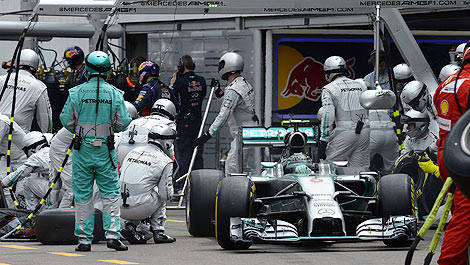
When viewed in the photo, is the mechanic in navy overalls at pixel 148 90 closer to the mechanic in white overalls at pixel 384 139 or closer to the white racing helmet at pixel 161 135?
the mechanic in white overalls at pixel 384 139

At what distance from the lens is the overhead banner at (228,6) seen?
13172 millimetres

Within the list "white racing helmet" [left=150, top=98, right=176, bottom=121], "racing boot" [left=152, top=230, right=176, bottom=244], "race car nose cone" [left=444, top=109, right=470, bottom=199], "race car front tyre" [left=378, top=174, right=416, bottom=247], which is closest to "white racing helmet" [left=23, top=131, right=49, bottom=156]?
"white racing helmet" [left=150, top=98, right=176, bottom=121]

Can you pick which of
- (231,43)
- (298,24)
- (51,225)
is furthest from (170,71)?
(51,225)

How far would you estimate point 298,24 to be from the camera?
17.1m

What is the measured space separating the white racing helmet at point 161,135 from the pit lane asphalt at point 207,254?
1.03 meters

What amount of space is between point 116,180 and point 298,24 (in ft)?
21.9

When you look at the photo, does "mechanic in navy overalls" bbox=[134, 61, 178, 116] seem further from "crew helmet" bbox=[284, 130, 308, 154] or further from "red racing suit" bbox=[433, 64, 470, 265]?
"red racing suit" bbox=[433, 64, 470, 265]

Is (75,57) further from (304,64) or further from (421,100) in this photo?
(421,100)

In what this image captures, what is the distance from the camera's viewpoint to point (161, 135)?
11867 millimetres

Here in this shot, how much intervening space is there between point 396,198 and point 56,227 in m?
3.43

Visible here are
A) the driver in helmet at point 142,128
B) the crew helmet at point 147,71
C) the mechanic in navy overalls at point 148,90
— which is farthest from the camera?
the crew helmet at point 147,71

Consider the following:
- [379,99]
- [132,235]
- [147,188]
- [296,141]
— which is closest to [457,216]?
[296,141]

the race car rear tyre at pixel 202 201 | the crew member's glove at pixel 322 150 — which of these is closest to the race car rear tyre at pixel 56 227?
the race car rear tyre at pixel 202 201

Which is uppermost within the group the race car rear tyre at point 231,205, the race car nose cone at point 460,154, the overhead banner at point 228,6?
the overhead banner at point 228,6
